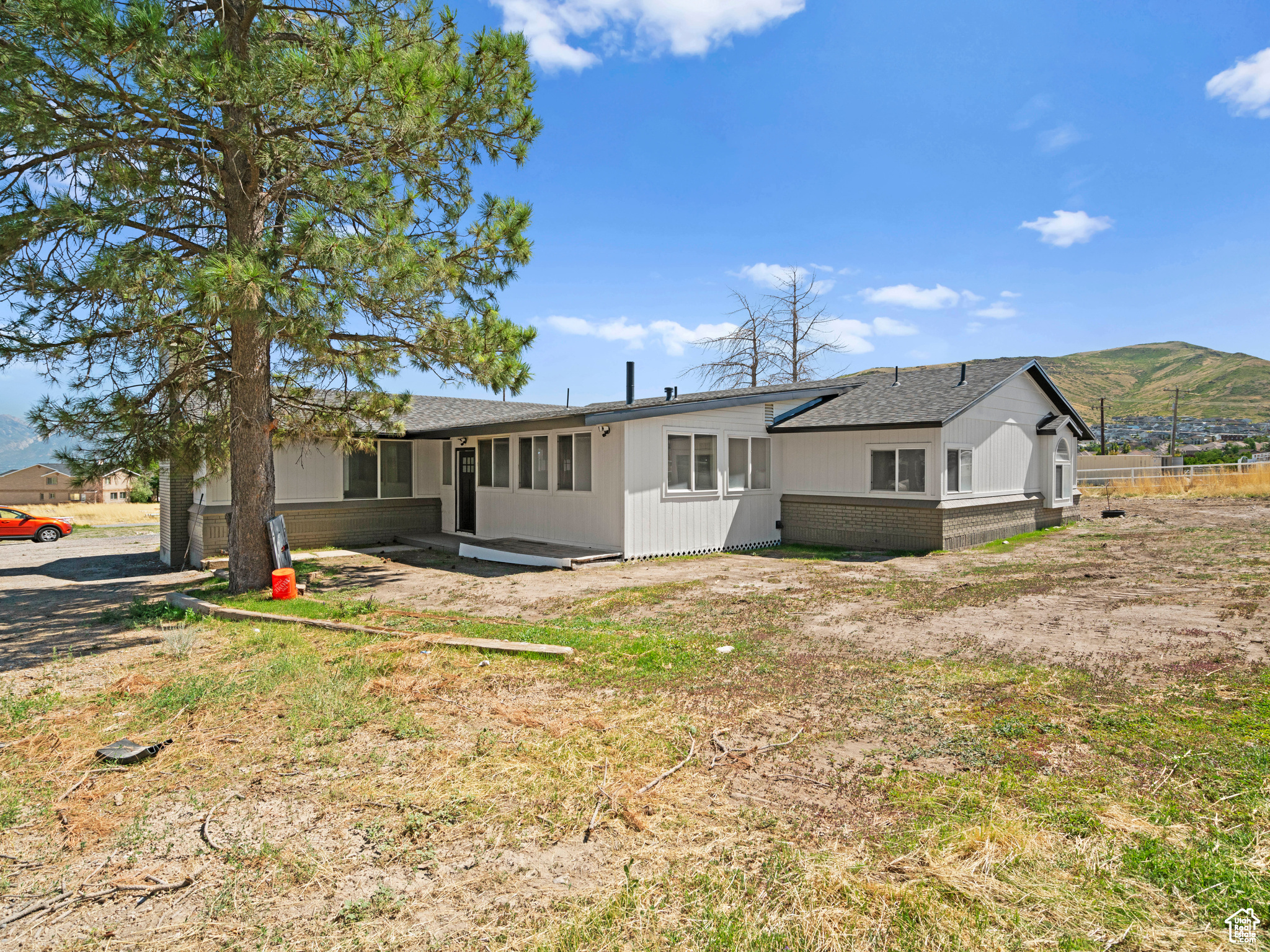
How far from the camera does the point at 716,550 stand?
49.1 ft

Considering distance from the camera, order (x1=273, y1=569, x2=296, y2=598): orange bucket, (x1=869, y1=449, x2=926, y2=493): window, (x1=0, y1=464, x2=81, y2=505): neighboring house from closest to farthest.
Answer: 1. (x1=273, y1=569, x2=296, y2=598): orange bucket
2. (x1=869, y1=449, x2=926, y2=493): window
3. (x1=0, y1=464, x2=81, y2=505): neighboring house

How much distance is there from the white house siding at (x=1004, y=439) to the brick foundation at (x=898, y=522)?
1.41 feet

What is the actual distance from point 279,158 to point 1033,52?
1312cm

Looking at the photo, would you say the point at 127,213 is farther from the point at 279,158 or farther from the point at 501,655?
the point at 501,655

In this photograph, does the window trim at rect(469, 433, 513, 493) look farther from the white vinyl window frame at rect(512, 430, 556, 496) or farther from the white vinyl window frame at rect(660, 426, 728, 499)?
the white vinyl window frame at rect(660, 426, 728, 499)

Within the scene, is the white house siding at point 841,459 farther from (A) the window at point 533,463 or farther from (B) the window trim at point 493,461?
(B) the window trim at point 493,461

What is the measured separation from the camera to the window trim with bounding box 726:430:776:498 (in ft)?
49.4

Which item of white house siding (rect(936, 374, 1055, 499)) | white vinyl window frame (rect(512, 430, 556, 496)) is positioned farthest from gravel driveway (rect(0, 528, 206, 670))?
white house siding (rect(936, 374, 1055, 499))

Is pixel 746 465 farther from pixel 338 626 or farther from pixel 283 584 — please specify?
pixel 338 626

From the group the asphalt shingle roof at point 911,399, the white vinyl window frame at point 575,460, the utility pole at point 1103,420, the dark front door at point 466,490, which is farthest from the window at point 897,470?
the utility pole at point 1103,420

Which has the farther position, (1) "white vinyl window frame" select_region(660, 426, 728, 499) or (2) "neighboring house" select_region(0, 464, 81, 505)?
(2) "neighboring house" select_region(0, 464, 81, 505)

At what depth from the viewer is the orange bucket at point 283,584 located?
10.2 metres

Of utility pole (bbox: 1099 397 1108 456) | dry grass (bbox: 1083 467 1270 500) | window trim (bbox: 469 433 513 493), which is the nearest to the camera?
window trim (bbox: 469 433 513 493)

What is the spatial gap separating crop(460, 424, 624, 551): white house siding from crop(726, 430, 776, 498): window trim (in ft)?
5.30
